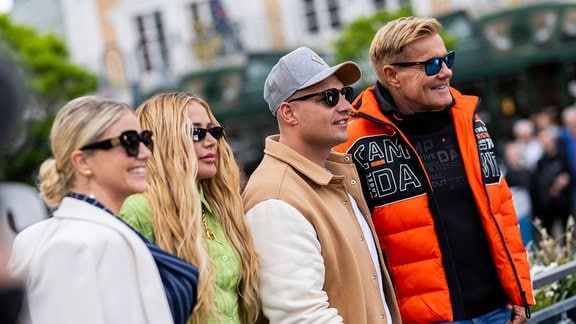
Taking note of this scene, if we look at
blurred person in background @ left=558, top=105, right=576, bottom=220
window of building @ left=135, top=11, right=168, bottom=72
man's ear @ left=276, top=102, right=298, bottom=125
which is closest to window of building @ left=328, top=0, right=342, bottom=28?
window of building @ left=135, top=11, right=168, bottom=72

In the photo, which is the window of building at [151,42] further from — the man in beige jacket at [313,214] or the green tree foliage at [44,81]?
the man in beige jacket at [313,214]

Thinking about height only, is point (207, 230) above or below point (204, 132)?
below

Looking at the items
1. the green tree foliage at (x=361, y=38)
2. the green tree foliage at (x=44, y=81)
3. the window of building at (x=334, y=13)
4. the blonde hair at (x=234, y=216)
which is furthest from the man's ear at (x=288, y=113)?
the window of building at (x=334, y=13)

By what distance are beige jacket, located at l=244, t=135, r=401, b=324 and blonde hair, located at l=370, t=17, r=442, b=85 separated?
2.63ft

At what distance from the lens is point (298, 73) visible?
11.3 ft

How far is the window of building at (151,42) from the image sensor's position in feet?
85.4

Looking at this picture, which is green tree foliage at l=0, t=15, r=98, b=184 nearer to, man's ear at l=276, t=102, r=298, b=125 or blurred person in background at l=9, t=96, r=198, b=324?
man's ear at l=276, t=102, r=298, b=125

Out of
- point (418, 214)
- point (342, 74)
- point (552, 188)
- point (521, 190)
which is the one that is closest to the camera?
point (342, 74)

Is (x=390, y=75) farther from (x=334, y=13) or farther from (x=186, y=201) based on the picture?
(x=334, y=13)

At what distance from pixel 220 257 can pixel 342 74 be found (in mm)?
931

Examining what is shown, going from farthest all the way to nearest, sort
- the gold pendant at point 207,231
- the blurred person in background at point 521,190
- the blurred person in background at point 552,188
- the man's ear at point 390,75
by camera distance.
A: the blurred person in background at point 552,188 < the blurred person in background at point 521,190 < the man's ear at point 390,75 < the gold pendant at point 207,231

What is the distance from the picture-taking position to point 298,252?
305cm

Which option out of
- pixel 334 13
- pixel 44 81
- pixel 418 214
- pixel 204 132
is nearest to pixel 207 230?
pixel 204 132

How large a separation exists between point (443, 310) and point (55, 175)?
1.73m
